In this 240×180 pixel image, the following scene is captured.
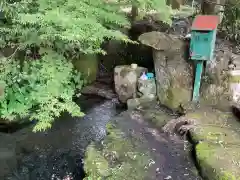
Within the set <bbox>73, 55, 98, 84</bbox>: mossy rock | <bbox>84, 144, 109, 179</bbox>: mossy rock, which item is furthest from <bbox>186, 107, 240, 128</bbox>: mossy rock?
<bbox>73, 55, 98, 84</bbox>: mossy rock

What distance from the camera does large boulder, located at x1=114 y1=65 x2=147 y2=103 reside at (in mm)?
7641

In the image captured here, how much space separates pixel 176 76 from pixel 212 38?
47.2 inches

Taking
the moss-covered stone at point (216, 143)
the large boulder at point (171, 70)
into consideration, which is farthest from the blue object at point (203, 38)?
the moss-covered stone at point (216, 143)

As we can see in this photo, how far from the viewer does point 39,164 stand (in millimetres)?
5871

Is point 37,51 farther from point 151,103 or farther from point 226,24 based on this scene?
point 226,24

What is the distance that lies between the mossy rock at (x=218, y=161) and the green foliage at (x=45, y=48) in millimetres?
2270

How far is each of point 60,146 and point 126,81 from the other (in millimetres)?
2381

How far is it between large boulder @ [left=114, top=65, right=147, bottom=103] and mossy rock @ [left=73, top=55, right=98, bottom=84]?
4.40 feet

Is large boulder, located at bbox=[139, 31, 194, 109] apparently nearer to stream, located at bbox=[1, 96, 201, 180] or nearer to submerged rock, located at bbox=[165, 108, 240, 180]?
submerged rock, located at bbox=[165, 108, 240, 180]

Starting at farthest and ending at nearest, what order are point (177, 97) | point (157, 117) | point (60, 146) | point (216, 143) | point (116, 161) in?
point (177, 97) < point (157, 117) < point (60, 146) < point (216, 143) < point (116, 161)

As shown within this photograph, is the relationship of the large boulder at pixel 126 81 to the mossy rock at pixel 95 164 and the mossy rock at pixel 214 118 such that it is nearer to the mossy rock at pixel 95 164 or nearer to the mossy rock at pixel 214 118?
the mossy rock at pixel 214 118

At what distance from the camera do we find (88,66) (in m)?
8.89

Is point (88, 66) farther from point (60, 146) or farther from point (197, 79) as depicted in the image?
point (197, 79)

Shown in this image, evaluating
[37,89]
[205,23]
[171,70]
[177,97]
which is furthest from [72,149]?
[205,23]
